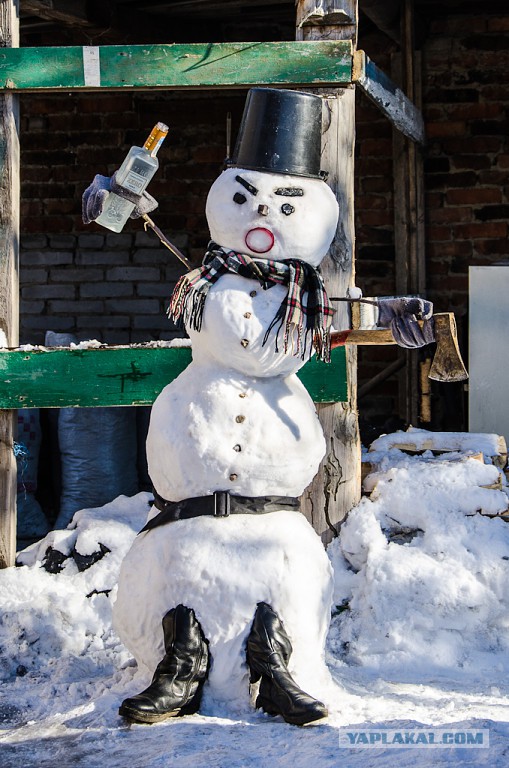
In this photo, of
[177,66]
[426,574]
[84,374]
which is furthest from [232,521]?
[177,66]

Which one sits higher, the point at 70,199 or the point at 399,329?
the point at 70,199

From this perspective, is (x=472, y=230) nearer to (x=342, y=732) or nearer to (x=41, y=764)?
(x=342, y=732)

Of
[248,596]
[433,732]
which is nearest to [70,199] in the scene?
[248,596]

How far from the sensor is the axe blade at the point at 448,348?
3316 mm

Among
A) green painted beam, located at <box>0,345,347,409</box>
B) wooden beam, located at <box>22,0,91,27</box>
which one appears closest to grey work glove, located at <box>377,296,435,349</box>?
green painted beam, located at <box>0,345,347,409</box>

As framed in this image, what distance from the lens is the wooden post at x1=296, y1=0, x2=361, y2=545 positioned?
13.8 ft

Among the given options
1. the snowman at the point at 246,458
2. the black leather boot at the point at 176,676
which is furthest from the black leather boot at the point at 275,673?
the black leather boot at the point at 176,676

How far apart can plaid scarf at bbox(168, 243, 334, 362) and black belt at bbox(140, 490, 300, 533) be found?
1.46 ft

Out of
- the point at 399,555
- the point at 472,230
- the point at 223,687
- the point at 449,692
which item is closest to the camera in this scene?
the point at 223,687

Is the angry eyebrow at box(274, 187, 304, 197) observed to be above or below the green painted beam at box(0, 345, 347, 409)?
above

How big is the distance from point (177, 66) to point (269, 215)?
1334 millimetres

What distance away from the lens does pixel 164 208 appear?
6.58 meters

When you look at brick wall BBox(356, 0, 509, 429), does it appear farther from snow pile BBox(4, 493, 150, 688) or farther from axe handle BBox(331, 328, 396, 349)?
axe handle BBox(331, 328, 396, 349)

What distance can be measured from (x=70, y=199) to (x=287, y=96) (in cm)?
366
